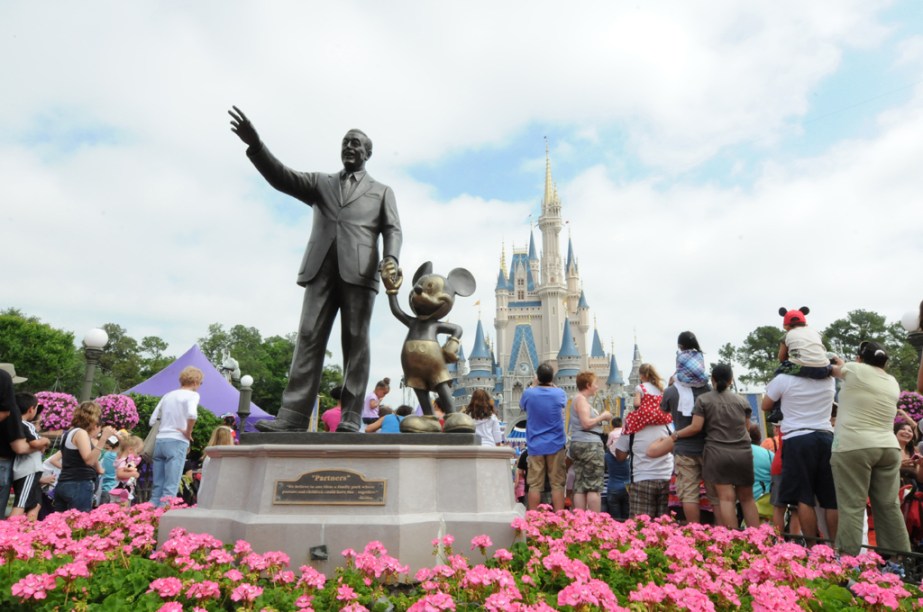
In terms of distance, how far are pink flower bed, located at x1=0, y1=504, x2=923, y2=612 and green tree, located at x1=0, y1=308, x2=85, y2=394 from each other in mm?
49504

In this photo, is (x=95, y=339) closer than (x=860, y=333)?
Yes

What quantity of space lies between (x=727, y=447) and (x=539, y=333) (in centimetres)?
7941

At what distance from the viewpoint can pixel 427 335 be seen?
16.1ft

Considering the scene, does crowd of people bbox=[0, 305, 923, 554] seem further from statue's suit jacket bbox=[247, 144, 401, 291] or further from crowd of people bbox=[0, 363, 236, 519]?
statue's suit jacket bbox=[247, 144, 401, 291]

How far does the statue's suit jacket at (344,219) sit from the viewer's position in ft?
17.0

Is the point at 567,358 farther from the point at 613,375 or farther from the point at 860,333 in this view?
the point at 860,333

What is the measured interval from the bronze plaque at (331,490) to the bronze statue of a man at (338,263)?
0.90m

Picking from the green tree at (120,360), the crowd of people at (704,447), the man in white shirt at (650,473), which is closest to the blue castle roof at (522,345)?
the green tree at (120,360)

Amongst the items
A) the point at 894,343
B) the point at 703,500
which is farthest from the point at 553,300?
the point at 703,500

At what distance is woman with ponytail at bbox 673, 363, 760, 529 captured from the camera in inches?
215

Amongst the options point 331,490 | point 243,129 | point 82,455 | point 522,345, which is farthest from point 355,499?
point 522,345

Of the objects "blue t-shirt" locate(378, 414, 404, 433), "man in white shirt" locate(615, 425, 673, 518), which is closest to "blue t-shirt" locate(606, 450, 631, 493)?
"man in white shirt" locate(615, 425, 673, 518)

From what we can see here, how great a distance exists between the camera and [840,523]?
4.60 metres

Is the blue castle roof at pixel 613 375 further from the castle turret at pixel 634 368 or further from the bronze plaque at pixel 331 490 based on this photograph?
the bronze plaque at pixel 331 490
